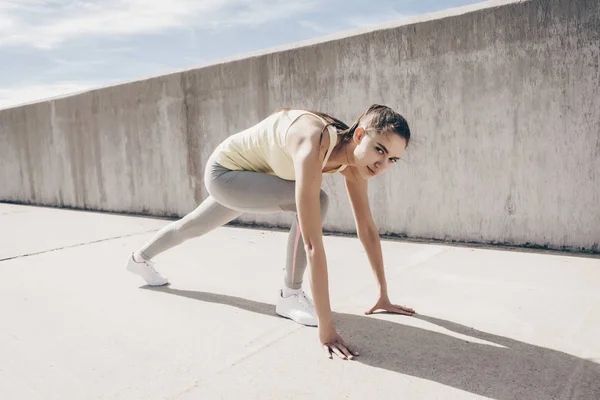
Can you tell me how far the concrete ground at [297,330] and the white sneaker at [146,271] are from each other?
9 cm

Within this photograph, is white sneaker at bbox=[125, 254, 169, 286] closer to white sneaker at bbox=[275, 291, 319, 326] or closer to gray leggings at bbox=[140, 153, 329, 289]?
gray leggings at bbox=[140, 153, 329, 289]

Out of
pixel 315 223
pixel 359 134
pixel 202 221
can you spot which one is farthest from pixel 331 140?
pixel 202 221

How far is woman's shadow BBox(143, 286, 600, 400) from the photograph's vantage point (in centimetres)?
171

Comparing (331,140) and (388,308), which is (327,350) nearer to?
(388,308)

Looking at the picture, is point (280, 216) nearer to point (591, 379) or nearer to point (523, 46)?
point (523, 46)

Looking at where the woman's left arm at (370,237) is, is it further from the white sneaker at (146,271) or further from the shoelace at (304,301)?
the white sneaker at (146,271)

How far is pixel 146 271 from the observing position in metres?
3.12

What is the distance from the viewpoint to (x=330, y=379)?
6.01 ft

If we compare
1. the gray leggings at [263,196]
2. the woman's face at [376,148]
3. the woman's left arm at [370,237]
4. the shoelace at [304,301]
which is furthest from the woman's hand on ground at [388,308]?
the woman's face at [376,148]

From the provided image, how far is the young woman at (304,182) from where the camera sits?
2.01 metres

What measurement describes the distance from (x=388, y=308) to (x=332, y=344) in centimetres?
55

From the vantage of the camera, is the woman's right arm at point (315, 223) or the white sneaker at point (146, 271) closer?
the woman's right arm at point (315, 223)

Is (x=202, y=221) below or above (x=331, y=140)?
below

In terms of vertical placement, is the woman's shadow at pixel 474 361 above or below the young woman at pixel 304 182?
below
